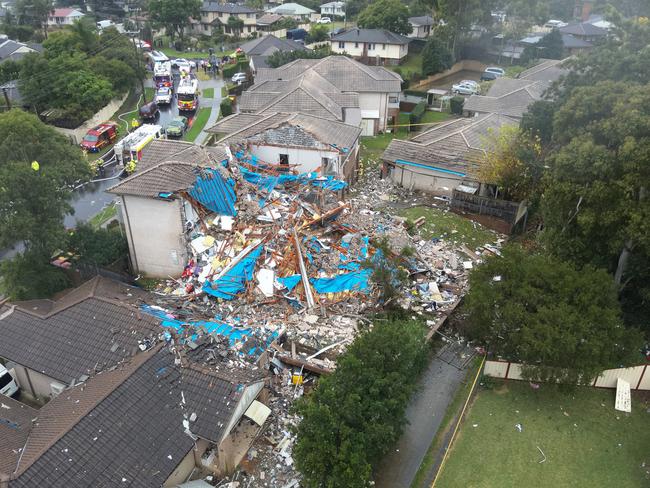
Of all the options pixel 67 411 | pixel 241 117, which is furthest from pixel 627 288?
pixel 241 117

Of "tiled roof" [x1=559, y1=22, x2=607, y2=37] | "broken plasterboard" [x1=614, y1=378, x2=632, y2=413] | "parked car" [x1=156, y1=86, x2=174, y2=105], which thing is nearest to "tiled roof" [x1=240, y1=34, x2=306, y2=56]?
"parked car" [x1=156, y1=86, x2=174, y2=105]

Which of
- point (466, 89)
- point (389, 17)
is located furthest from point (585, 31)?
point (466, 89)

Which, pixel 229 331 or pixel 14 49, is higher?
pixel 14 49

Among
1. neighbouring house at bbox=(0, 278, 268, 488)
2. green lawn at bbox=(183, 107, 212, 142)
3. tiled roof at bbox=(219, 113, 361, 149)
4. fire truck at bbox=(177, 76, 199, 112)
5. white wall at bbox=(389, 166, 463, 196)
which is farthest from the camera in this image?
fire truck at bbox=(177, 76, 199, 112)

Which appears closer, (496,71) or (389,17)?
(496,71)

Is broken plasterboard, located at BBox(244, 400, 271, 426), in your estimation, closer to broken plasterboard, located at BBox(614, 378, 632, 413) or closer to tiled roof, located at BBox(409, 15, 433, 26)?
broken plasterboard, located at BBox(614, 378, 632, 413)

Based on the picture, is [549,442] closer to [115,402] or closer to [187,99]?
[115,402]
